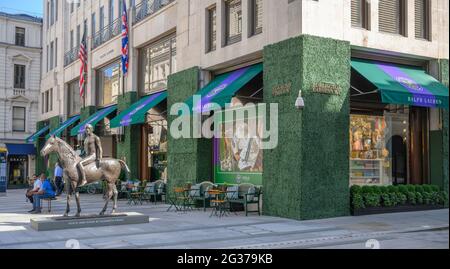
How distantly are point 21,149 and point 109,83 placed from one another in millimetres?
19445

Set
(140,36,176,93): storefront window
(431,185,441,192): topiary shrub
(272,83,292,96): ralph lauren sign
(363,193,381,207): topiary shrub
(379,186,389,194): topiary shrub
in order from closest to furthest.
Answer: (272,83,292,96): ralph lauren sign → (363,193,381,207): topiary shrub → (379,186,389,194): topiary shrub → (431,185,441,192): topiary shrub → (140,36,176,93): storefront window

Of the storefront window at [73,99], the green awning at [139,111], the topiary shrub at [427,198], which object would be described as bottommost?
the topiary shrub at [427,198]

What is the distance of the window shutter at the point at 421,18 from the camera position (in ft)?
61.3

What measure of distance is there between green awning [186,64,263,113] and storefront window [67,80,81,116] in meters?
19.6

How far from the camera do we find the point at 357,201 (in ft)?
53.4

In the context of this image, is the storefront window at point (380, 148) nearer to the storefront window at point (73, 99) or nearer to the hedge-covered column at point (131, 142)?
the hedge-covered column at point (131, 142)

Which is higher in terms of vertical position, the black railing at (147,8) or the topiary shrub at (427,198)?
the black railing at (147,8)

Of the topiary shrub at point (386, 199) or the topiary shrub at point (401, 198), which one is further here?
the topiary shrub at point (401, 198)

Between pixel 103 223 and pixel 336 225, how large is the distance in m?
6.18

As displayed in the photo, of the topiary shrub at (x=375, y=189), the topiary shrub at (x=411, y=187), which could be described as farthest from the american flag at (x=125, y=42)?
the topiary shrub at (x=411, y=187)

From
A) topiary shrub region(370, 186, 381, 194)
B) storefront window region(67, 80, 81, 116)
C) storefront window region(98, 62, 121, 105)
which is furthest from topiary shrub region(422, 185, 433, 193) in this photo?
storefront window region(67, 80, 81, 116)

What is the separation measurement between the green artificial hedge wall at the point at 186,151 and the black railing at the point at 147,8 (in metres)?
3.90

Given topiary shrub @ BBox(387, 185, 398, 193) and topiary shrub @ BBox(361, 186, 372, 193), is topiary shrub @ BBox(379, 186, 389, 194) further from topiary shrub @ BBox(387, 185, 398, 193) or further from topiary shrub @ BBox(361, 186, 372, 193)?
topiary shrub @ BBox(361, 186, 372, 193)

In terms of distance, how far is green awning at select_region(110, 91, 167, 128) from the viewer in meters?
22.3
